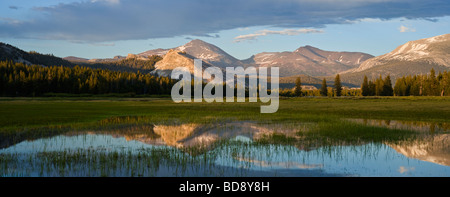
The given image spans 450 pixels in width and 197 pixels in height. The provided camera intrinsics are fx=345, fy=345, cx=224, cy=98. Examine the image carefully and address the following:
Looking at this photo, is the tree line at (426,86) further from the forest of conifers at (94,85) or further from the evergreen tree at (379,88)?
the evergreen tree at (379,88)

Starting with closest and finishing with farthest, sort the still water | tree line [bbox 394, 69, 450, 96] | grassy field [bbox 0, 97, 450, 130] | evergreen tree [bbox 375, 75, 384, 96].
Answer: the still water → grassy field [bbox 0, 97, 450, 130] → tree line [bbox 394, 69, 450, 96] → evergreen tree [bbox 375, 75, 384, 96]

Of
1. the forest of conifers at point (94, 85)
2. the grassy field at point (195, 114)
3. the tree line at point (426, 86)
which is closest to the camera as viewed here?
the grassy field at point (195, 114)

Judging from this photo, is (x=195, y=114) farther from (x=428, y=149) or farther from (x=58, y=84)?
(x=58, y=84)

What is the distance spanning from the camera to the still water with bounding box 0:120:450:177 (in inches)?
627

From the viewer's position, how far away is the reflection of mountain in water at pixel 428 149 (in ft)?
63.7

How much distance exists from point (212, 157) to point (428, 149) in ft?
46.4

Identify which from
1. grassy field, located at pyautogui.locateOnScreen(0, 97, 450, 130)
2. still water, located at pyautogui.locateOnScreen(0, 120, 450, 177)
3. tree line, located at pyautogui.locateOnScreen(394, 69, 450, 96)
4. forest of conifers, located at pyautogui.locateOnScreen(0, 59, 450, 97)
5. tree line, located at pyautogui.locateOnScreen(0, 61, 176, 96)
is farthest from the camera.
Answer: tree line, located at pyautogui.locateOnScreen(394, 69, 450, 96)

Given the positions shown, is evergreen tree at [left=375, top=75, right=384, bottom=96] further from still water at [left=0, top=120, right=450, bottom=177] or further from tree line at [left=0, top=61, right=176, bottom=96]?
still water at [left=0, top=120, right=450, bottom=177]

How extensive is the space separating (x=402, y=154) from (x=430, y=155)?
1541mm

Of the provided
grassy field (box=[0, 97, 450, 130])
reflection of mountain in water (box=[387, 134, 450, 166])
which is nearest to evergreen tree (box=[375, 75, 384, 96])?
grassy field (box=[0, 97, 450, 130])

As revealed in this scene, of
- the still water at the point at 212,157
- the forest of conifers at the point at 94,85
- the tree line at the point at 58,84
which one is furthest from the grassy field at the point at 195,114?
the forest of conifers at the point at 94,85
